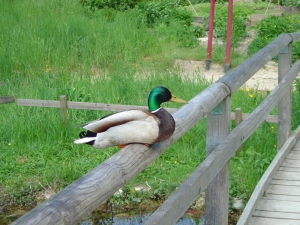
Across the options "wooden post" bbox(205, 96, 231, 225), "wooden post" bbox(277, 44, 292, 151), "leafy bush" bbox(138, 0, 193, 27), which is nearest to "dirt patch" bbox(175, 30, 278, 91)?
"leafy bush" bbox(138, 0, 193, 27)

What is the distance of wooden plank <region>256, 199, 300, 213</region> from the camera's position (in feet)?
13.0

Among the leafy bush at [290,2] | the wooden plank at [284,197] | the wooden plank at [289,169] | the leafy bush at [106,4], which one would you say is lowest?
the wooden plank at [284,197]

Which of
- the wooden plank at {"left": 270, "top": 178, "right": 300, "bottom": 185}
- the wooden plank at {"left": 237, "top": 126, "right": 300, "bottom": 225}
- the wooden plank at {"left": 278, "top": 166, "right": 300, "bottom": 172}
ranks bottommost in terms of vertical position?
the wooden plank at {"left": 270, "top": 178, "right": 300, "bottom": 185}

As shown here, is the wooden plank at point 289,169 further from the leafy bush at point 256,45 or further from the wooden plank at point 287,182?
the leafy bush at point 256,45

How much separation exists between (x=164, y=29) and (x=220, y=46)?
1191mm

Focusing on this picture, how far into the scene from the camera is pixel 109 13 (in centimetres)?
1439

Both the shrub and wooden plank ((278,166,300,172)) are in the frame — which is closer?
wooden plank ((278,166,300,172))

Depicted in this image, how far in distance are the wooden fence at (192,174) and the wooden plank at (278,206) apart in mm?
590

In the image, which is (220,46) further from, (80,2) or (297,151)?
(297,151)

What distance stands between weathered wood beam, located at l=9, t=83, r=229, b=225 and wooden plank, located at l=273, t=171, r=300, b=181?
82.8 inches

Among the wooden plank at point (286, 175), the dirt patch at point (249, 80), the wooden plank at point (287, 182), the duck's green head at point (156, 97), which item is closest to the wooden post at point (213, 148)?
the duck's green head at point (156, 97)

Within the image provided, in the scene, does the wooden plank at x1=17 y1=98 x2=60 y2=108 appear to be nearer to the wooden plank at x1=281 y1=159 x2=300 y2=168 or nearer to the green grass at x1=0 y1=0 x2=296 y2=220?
the green grass at x1=0 y1=0 x2=296 y2=220

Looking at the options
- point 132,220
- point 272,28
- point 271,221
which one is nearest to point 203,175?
point 271,221

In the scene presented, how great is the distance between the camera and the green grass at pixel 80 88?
6633 millimetres
